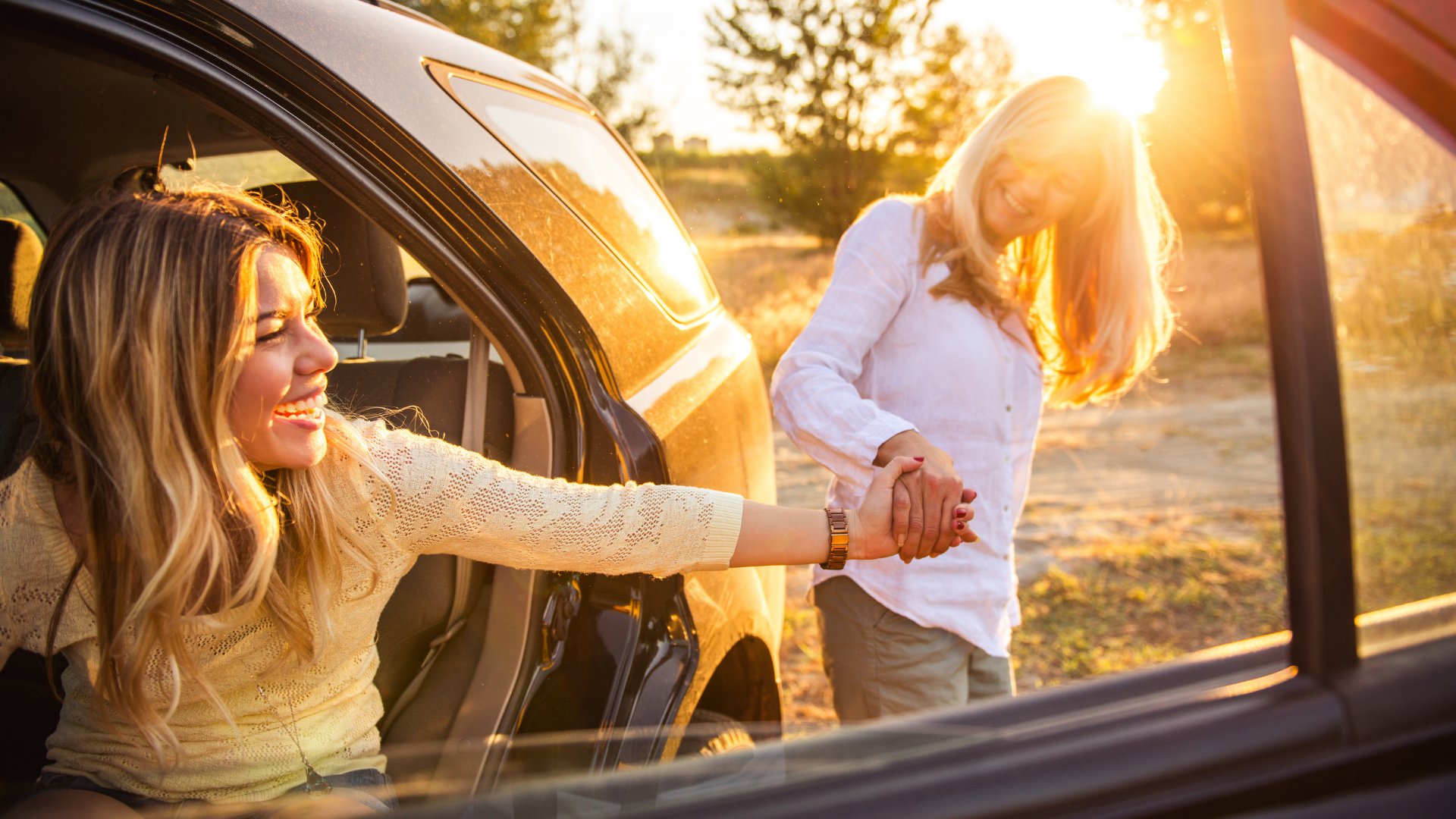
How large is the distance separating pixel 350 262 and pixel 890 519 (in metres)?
1.06

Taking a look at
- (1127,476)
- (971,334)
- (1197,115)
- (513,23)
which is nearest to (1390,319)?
(1197,115)

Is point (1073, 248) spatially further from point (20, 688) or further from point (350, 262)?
point (20, 688)

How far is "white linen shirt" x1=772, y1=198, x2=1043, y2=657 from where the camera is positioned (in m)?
1.86

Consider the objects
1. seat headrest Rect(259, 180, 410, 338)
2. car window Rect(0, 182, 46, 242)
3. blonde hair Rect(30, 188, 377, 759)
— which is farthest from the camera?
car window Rect(0, 182, 46, 242)

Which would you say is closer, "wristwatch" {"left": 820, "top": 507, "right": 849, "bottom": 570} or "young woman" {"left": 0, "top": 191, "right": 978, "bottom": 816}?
"young woman" {"left": 0, "top": 191, "right": 978, "bottom": 816}

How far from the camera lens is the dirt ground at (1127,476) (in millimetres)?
3990

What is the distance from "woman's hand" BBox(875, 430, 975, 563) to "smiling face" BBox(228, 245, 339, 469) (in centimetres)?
86

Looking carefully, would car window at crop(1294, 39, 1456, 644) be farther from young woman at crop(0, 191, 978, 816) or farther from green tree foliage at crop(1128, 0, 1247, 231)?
young woman at crop(0, 191, 978, 816)

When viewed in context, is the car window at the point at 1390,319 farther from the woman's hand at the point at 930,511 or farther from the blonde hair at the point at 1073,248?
the blonde hair at the point at 1073,248

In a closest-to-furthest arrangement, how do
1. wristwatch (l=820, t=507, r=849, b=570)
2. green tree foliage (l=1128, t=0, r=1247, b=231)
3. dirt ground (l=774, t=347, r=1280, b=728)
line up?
green tree foliage (l=1128, t=0, r=1247, b=231) → wristwatch (l=820, t=507, r=849, b=570) → dirt ground (l=774, t=347, r=1280, b=728)

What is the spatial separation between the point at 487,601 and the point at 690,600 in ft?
1.23

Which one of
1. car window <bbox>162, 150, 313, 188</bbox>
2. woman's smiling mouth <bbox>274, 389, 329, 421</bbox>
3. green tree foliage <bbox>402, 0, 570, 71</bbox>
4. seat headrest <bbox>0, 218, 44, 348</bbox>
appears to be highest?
green tree foliage <bbox>402, 0, 570, 71</bbox>

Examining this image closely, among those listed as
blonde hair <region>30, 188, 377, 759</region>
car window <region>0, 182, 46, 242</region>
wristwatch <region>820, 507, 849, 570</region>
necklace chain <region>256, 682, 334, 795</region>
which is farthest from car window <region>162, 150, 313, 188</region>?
wristwatch <region>820, 507, 849, 570</region>

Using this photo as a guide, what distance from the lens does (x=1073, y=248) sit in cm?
205
